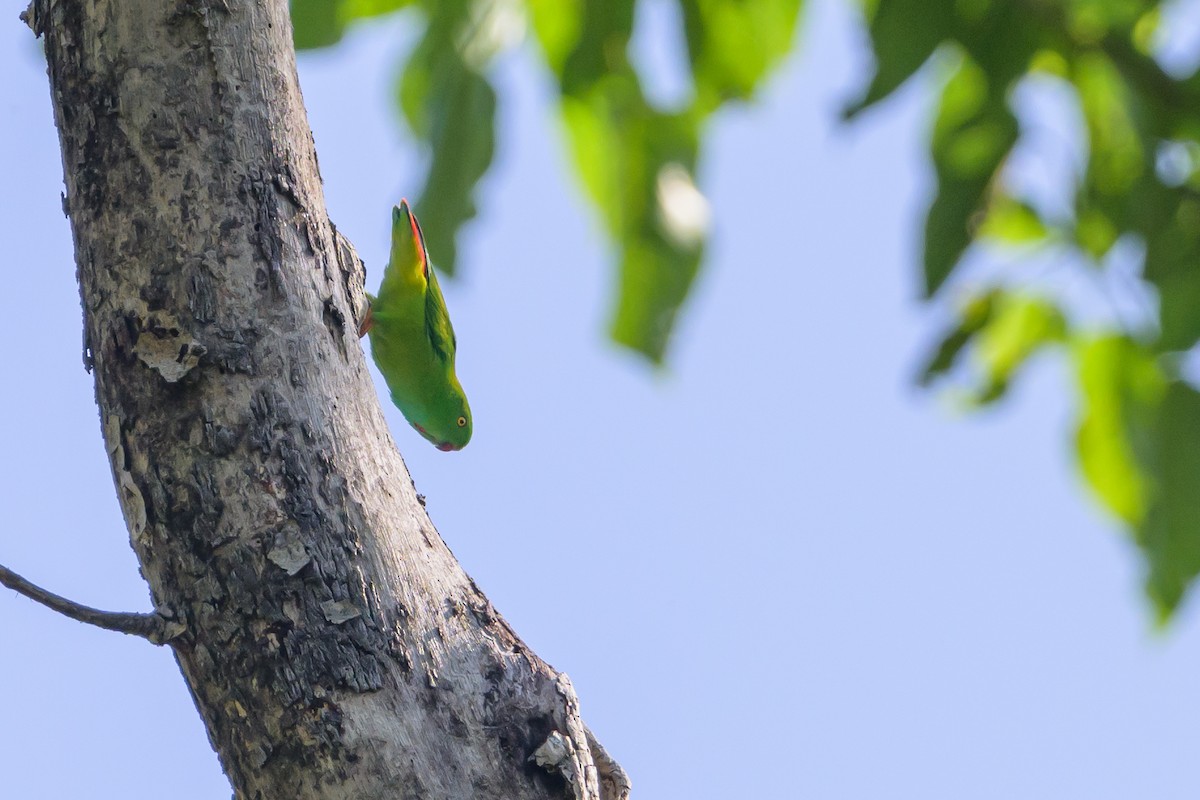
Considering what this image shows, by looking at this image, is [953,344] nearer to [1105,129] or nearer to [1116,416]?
[1116,416]

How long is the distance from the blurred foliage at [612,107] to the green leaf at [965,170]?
0.30 m

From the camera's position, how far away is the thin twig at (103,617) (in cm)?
192

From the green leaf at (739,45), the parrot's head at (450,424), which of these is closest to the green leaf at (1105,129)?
the green leaf at (739,45)

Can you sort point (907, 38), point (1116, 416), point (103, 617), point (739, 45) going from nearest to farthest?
point (907, 38)
point (1116, 416)
point (739, 45)
point (103, 617)

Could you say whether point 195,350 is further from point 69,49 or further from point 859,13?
point 859,13

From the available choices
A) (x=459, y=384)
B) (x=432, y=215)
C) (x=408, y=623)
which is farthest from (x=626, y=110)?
(x=459, y=384)

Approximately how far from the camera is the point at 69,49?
6.97ft

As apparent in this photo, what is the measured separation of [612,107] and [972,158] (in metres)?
0.49

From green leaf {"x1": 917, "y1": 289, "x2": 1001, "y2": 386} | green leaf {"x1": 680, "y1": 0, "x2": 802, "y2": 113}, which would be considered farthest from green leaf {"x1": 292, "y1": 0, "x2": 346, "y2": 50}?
green leaf {"x1": 917, "y1": 289, "x2": 1001, "y2": 386}

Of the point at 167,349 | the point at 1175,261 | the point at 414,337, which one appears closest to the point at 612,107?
the point at 1175,261

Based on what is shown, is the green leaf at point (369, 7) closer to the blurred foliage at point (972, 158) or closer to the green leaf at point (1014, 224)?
the blurred foliage at point (972, 158)

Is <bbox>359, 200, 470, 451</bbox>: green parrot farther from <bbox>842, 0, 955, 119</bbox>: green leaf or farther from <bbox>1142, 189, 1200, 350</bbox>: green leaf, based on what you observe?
<bbox>1142, 189, 1200, 350</bbox>: green leaf

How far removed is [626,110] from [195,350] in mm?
981

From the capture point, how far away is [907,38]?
1.30 metres
